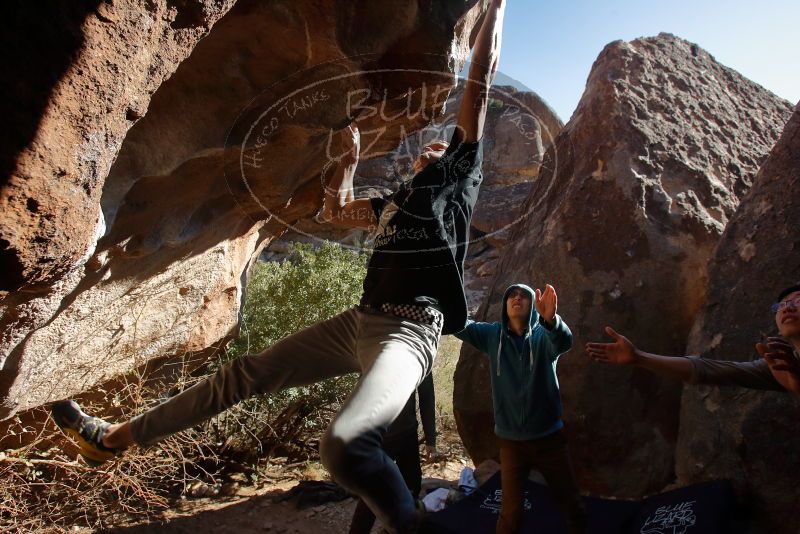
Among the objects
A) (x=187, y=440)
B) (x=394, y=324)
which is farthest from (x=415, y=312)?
(x=187, y=440)

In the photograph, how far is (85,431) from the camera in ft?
6.79

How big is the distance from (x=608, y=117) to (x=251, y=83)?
3.52 metres

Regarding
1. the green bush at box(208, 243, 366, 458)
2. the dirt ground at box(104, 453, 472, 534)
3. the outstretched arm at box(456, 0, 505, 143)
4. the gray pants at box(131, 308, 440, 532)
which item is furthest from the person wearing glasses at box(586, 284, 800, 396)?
the green bush at box(208, 243, 366, 458)

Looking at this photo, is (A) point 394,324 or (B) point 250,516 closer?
(A) point 394,324

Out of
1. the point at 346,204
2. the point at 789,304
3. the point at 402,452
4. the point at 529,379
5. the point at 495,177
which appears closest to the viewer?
the point at 789,304

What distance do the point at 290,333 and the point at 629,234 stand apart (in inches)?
138

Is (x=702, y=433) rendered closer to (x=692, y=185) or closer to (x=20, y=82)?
(x=692, y=185)

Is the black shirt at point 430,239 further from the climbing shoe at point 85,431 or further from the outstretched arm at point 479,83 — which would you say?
the climbing shoe at point 85,431

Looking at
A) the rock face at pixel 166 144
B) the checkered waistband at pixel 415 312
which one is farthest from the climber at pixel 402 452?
the rock face at pixel 166 144

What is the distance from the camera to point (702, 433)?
3.24 meters

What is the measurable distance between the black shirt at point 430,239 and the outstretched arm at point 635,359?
665 millimetres

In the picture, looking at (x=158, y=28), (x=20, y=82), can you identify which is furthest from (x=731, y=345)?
(x=20, y=82)

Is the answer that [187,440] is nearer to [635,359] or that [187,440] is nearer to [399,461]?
[399,461]

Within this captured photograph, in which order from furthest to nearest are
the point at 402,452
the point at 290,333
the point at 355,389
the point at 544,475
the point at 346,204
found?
the point at 290,333 < the point at 402,452 < the point at 544,475 < the point at 346,204 < the point at 355,389
